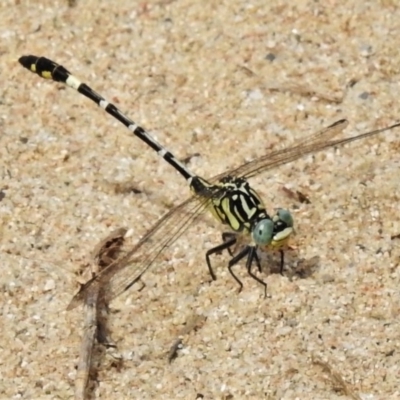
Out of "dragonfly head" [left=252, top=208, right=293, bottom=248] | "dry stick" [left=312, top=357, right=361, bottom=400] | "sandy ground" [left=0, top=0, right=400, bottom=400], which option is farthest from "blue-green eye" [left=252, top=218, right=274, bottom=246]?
"dry stick" [left=312, top=357, right=361, bottom=400]

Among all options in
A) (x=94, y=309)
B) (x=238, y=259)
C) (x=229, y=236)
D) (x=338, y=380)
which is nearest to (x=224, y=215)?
(x=229, y=236)

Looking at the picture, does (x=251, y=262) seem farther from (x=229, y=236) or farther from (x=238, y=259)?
(x=229, y=236)

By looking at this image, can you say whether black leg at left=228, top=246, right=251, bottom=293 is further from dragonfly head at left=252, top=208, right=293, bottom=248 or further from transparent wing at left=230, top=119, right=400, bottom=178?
transparent wing at left=230, top=119, right=400, bottom=178

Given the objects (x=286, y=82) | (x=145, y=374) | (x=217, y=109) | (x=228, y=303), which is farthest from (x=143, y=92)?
(x=145, y=374)

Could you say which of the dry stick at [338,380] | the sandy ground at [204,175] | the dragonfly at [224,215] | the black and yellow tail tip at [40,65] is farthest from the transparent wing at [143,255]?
the black and yellow tail tip at [40,65]

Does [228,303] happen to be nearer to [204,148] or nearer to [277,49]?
[204,148]

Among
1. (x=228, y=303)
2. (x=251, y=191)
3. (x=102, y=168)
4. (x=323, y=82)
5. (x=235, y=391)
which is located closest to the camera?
(x=235, y=391)
